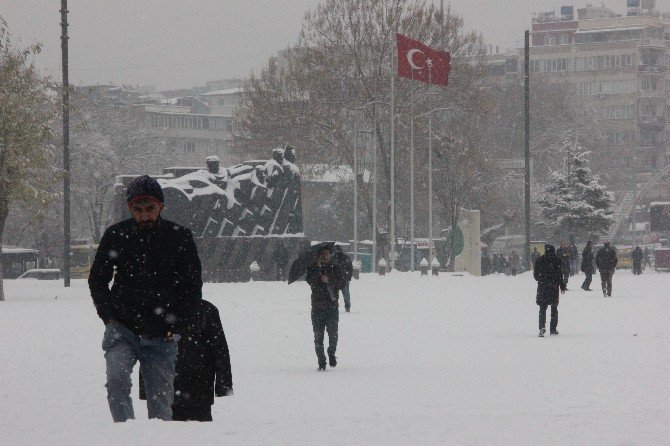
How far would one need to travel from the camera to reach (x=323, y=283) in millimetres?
A: 16328

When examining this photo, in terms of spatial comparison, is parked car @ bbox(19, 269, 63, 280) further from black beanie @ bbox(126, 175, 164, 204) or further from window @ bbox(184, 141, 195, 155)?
window @ bbox(184, 141, 195, 155)

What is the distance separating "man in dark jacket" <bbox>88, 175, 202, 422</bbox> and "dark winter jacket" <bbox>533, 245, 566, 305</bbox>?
14032mm

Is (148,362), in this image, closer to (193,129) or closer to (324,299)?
(324,299)

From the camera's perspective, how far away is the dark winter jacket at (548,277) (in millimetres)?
21578

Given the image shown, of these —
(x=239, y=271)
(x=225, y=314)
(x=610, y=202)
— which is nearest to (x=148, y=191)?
(x=225, y=314)

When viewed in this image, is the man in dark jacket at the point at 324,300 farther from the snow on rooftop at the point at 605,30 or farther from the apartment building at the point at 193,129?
the snow on rooftop at the point at 605,30

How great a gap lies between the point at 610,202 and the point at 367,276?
15.1 metres

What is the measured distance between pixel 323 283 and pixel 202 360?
27.7 feet

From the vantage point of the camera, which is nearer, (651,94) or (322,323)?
(322,323)

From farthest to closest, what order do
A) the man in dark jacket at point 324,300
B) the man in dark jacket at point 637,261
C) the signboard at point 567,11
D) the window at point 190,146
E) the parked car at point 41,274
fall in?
the signboard at point 567,11 < the window at point 190,146 < the parked car at point 41,274 < the man in dark jacket at point 637,261 < the man in dark jacket at point 324,300

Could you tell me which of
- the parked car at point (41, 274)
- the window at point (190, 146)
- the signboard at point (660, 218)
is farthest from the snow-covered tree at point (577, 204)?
the window at point (190, 146)

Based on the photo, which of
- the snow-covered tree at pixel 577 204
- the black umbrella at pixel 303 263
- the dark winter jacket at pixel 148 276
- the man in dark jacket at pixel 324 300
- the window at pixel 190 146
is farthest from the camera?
the window at pixel 190 146

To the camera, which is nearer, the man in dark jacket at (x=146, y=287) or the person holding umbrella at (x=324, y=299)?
the man in dark jacket at (x=146, y=287)

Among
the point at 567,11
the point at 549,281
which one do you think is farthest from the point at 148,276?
the point at 567,11
